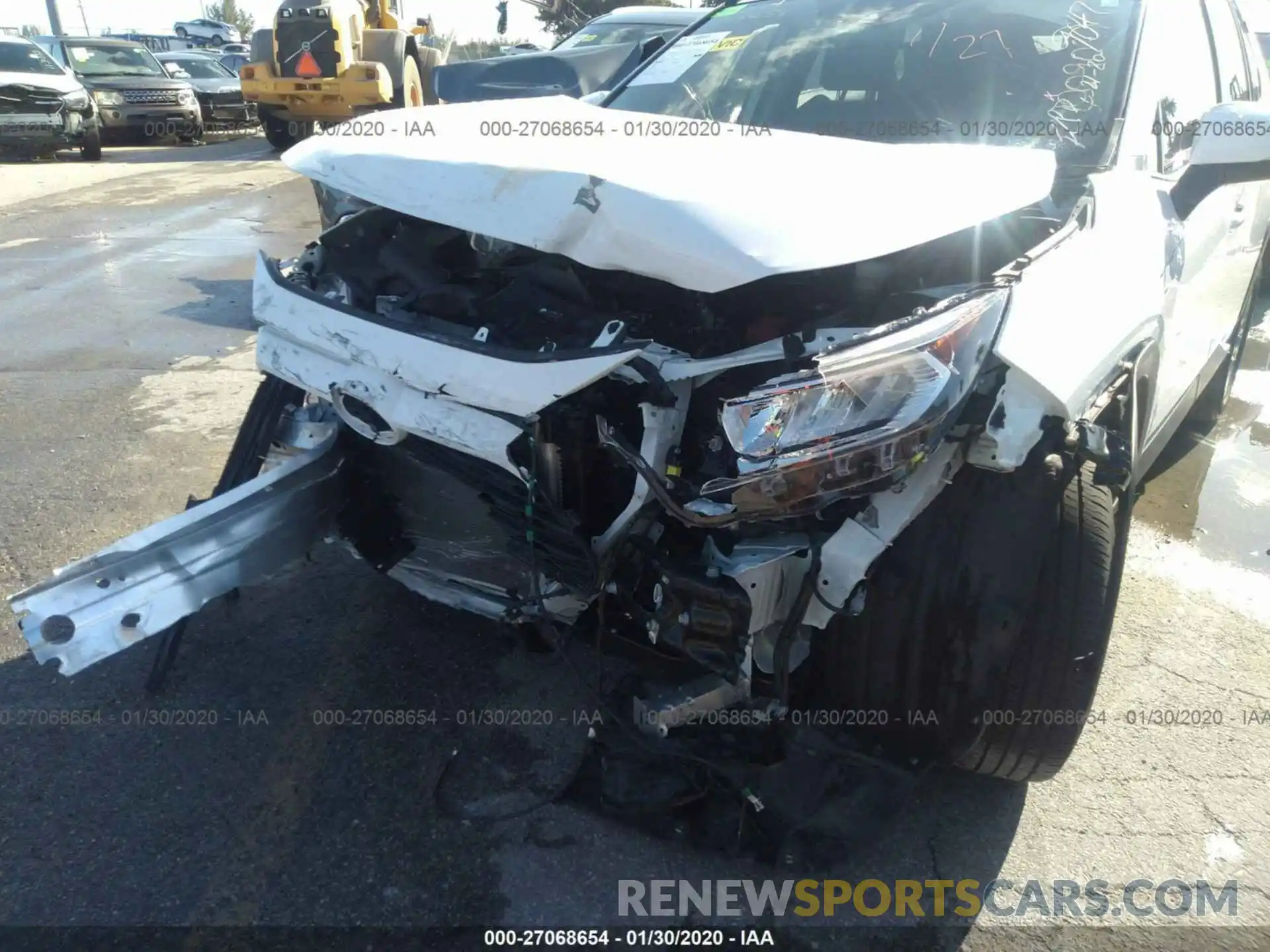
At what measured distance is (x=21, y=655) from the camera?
9.14 ft

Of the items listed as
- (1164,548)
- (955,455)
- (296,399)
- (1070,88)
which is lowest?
(1164,548)

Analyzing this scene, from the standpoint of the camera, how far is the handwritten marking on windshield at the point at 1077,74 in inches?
103

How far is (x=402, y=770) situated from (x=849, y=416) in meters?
1.47

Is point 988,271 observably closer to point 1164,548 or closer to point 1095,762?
point 1095,762

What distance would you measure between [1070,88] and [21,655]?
11.2 ft

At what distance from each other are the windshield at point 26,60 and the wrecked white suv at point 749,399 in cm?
1384

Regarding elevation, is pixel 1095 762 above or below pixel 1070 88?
below

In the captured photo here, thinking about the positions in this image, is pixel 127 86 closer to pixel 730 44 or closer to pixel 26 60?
pixel 26 60

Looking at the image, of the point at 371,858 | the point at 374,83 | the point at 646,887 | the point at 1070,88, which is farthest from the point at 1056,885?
the point at 374,83

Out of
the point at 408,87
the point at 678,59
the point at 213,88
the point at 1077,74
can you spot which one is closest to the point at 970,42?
the point at 1077,74

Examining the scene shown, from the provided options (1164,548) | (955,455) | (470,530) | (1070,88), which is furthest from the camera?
(1164,548)

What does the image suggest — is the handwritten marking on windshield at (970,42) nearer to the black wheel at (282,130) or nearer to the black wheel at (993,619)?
the black wheel at (993,619)

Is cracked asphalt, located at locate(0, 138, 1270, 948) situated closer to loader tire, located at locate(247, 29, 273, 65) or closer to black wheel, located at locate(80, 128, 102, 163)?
loader tire, located at locate(247, 29, 273, 65)

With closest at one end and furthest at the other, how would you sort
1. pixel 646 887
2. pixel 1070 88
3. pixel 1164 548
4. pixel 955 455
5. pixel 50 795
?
pixel 955 455 → pixel 646 887 → pixel 50 795 → pixel 1070 88 → pixel 1164 548
